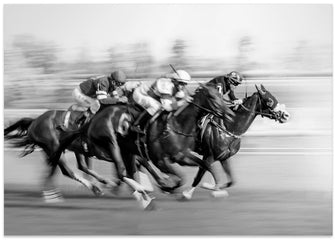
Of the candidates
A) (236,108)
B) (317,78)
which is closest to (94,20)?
(236,108)

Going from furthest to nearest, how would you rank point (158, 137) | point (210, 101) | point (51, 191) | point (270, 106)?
point (51, 191), point (270, 106), point (158, 137), point (210, 101)

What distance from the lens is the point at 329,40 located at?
7965 millimetres

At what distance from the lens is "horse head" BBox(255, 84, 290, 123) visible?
25.8ft

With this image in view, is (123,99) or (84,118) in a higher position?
(123,99)

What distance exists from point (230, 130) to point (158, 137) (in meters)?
0.68

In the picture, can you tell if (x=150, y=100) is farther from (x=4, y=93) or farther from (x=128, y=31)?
(x=4, y=93)

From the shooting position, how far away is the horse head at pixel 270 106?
7859mm

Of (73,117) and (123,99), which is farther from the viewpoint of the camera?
(73,117)

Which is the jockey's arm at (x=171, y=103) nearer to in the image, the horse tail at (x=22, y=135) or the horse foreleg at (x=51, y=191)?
the horse foreleg at (x=51, y=191)

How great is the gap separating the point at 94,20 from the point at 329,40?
7.36 feet

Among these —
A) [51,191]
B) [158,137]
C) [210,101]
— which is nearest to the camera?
[210,101]

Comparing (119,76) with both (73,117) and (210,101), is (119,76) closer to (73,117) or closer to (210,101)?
(73,117)

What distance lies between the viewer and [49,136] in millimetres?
8094

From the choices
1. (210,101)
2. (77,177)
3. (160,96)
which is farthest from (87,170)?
(210,101)
